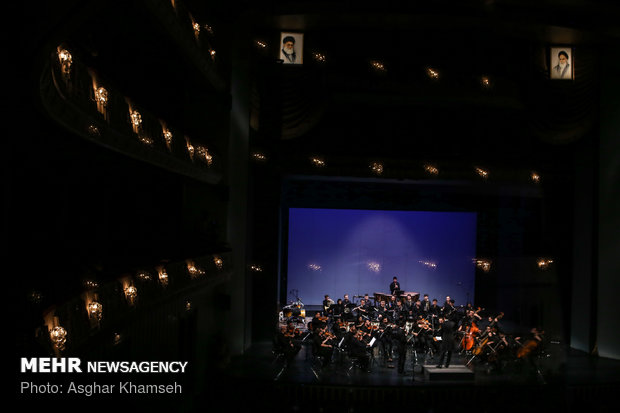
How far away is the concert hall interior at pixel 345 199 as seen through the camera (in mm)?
10070

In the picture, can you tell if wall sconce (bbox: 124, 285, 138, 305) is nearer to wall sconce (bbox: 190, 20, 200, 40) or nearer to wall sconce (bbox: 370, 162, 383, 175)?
wall sconce (bbox: 190, 20, 200, 40)

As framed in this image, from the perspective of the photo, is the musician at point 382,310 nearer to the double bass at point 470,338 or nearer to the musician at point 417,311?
the musician at point 417,311

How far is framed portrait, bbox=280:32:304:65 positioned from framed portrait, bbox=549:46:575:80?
30.6 ft

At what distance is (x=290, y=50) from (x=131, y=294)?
12.3m

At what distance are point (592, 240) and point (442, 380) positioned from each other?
8818 millimetres

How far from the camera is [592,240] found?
1825 centimetres

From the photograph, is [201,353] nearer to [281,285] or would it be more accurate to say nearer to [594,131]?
[281,285]

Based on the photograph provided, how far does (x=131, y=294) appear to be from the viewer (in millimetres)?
8297

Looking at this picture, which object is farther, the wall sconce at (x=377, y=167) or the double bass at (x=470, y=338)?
the wall sconce at (x=377, y=167)

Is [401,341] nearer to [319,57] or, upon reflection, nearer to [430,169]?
[430,169]

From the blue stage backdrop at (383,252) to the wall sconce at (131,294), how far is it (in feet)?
44.3

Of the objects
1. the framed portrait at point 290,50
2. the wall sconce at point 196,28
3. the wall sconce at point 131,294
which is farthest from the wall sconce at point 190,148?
the framed portrait at point 290,50

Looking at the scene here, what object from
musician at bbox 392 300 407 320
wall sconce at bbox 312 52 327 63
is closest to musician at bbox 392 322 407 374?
musician at bbox 392 300 407 320

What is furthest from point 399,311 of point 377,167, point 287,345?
point 377,167
